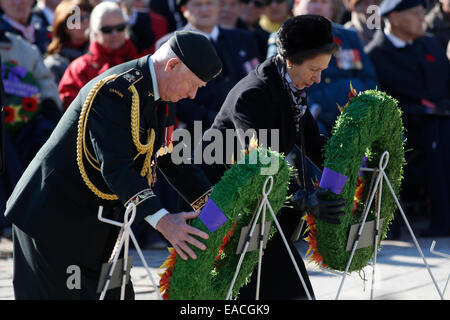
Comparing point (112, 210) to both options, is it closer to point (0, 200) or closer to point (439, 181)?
point (0, 200)

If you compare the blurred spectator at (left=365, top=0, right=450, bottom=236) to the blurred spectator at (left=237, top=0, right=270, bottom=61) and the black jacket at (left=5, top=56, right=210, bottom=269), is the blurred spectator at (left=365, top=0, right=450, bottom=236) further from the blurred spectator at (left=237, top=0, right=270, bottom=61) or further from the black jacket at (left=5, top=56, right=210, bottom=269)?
the black jacket at (left=5, top=56, right=210, bottom=269)

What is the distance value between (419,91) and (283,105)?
3661 millimetres

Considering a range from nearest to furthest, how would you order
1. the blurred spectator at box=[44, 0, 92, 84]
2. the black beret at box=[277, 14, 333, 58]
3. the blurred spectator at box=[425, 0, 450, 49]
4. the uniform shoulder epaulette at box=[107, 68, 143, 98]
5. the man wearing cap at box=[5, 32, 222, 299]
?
the man wearing cap at box=[5, 32, 222, 299]
the uniform shoulder epaulette at box=[107, 68, 143, 98]
the black beret at box=[277, 14, 333, 58]
the blurred spectator at box=[44, 0, 92, 84]
the blurred spectator at box=[425, 0, 450, 49]

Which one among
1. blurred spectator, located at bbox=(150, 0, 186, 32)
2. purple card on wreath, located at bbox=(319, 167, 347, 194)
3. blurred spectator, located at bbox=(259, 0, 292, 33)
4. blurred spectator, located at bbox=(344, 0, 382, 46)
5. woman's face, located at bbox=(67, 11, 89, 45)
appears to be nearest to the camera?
purple card on wreath, located at bbox=(319, 167, 347, 194)

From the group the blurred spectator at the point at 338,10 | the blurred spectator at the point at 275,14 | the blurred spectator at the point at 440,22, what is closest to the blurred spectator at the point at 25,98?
the blurred spectator at the point at 275,14

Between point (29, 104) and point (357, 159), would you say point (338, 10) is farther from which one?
point (357, 159)

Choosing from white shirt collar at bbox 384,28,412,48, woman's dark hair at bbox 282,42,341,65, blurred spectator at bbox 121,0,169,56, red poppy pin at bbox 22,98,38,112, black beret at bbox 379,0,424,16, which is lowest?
red poppy pin at bbox 22,98,38,112

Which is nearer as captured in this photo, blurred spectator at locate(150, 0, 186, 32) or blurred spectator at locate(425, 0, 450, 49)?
blurred spectator at locate(425, 0, 450, 49)

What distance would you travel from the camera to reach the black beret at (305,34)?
3551 mm

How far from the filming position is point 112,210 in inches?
129

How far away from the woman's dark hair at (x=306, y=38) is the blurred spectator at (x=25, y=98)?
3246 mm

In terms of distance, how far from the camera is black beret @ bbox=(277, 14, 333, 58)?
3.55 meters

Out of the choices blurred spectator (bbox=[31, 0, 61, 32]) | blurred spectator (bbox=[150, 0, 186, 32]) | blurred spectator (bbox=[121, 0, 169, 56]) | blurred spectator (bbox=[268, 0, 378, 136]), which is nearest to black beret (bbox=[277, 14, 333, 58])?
blurred spectator (bbox=[268, 0, 378, 136])

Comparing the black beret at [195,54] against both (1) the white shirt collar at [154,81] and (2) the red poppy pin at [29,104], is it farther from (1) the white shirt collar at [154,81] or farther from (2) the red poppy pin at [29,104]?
(2) the red poppy pin at [29,104]
